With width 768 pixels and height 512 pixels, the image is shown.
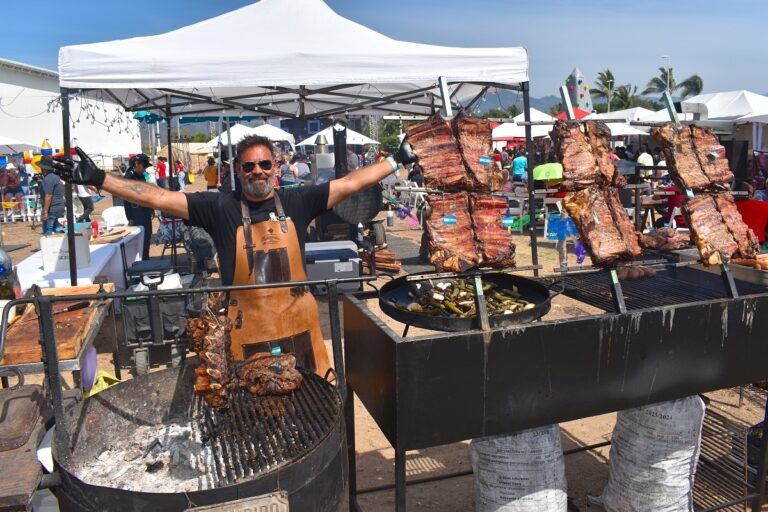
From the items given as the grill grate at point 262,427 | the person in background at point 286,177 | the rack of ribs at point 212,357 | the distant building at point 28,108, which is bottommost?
the grill grate at point 262,427

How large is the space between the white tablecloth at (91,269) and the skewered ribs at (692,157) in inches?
224

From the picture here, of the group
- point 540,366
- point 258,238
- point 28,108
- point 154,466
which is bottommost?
point 154,466

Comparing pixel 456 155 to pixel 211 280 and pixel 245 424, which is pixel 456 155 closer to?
pixel 245 424

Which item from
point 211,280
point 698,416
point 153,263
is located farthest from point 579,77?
point 698,416

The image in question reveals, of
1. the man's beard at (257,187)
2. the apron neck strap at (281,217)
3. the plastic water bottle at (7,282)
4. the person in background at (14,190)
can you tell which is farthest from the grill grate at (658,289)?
the person in background at (14,190)

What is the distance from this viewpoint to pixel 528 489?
2.78m

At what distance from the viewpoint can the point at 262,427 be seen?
2.57 meters

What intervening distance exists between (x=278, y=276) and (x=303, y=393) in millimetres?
835

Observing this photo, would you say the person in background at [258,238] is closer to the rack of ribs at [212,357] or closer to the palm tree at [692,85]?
the rack of ribs at [212,357]

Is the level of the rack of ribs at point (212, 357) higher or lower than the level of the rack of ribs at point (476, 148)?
lower

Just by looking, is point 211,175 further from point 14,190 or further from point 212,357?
point 212,357

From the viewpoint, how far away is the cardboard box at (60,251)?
6.75 m

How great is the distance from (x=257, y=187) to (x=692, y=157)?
2750mm

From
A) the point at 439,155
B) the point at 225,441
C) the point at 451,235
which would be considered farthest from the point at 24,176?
the point at 451,235
